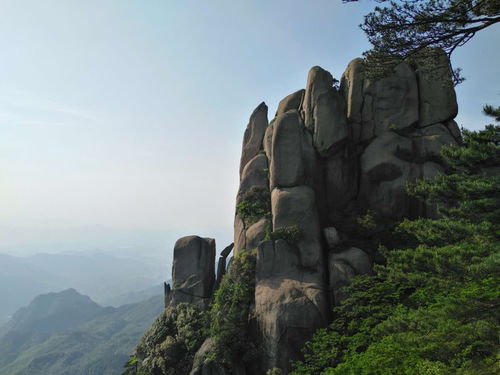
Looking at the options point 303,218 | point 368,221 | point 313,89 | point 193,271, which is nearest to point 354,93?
point 313,89

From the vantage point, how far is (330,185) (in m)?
25.5

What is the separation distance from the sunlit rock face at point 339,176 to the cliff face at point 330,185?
71 millimetres

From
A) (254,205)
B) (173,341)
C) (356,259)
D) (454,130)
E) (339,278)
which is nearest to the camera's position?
(339,278)

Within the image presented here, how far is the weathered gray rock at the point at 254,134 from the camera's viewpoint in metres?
32.3

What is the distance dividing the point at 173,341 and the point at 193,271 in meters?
7.15

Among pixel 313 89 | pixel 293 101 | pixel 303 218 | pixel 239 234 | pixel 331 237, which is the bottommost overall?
pixel 331 237

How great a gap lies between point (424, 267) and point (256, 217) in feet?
48.6

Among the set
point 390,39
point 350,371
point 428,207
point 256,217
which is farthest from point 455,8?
point 256,217

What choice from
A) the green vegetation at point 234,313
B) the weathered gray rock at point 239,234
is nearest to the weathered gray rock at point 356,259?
the green vegetation at point 234,313

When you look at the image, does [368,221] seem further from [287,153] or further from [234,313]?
[234,313]

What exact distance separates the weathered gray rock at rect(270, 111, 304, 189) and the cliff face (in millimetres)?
75

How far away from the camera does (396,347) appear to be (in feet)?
41.4

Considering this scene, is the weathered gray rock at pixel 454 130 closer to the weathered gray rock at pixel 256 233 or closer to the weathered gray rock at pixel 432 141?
the weathered gray rock at pixel 432 141

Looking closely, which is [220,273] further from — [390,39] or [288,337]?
[390,39]
